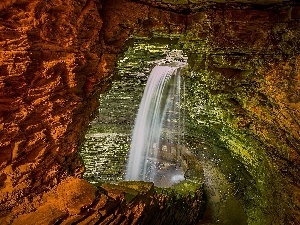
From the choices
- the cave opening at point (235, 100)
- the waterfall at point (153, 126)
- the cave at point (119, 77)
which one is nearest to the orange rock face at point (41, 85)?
the cave at point (119, 77)

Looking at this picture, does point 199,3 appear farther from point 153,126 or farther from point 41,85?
point 153,126

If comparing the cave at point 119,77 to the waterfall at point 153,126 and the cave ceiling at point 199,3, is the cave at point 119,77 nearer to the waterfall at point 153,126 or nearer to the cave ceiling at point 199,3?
the cave ceiling at point 199,3

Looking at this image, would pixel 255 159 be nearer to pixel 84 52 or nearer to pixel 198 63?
pixel 198 63

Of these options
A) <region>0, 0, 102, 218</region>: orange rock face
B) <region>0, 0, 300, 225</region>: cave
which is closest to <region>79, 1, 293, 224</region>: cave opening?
<region>0, 0, 300, 225</region>: cave

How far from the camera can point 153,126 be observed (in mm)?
13625

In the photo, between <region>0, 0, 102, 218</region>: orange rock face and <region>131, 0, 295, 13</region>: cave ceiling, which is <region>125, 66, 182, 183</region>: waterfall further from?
<region>0, 0, 102, 218</region>: orange rock face

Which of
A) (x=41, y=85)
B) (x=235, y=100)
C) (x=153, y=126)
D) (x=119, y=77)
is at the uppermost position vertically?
(x=41, y=85)

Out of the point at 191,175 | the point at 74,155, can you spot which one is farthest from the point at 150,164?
the point at 74,155

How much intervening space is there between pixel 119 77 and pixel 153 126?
4.10 m

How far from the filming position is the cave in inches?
139

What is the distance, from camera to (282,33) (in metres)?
5.89

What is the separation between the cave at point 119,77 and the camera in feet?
11.6

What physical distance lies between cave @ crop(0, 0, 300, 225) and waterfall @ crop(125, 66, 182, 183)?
1.41 metres

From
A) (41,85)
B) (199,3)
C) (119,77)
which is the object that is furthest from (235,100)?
(41,85)
